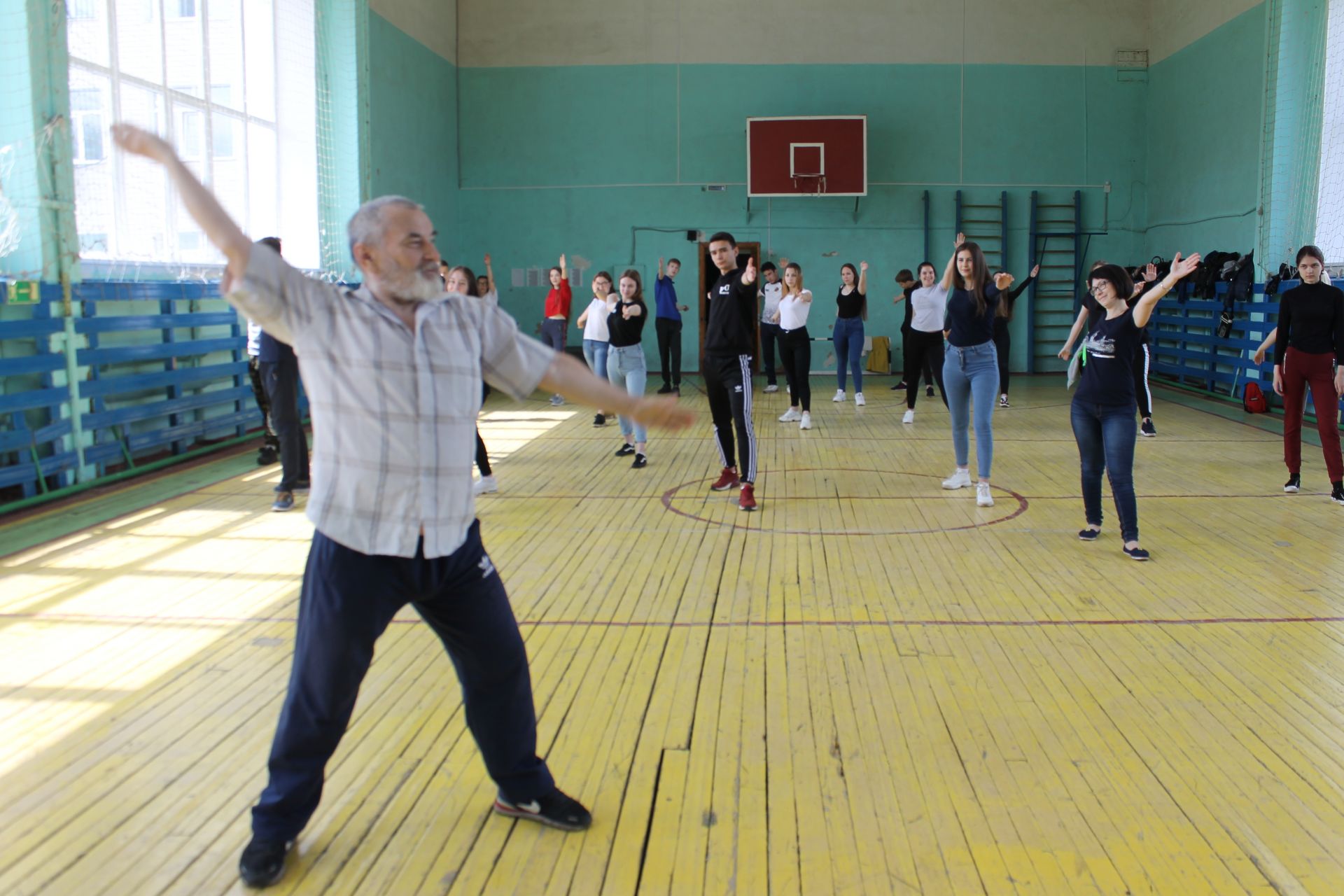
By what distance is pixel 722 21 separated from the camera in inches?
715

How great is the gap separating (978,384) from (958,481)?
1117mm

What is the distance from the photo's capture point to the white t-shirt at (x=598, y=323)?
402 inches

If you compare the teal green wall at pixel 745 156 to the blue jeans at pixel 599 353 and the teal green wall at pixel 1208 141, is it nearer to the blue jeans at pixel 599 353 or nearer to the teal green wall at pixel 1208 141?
the teal green wall at pixel 1208 141

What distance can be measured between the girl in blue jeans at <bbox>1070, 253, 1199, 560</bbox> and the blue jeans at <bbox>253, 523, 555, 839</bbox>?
13.5 ft

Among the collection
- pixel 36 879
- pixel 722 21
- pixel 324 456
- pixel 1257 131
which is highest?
pixel 722 21

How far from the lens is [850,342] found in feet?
44.1

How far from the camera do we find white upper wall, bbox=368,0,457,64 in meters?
15.2

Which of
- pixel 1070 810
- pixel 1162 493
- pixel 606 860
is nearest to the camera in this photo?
pixel 606 860

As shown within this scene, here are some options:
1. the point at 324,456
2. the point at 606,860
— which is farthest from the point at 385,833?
the point at 324,456

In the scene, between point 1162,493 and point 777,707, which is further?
point 1162,493

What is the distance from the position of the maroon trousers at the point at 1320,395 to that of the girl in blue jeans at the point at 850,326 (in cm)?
560

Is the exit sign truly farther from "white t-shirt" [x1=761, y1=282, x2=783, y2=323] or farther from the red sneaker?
"white t-shirt" [x1=761, y1=282, x2=783, y2=323]

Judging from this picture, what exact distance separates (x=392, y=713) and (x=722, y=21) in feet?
54.1

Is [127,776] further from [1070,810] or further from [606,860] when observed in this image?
[1070,810]
